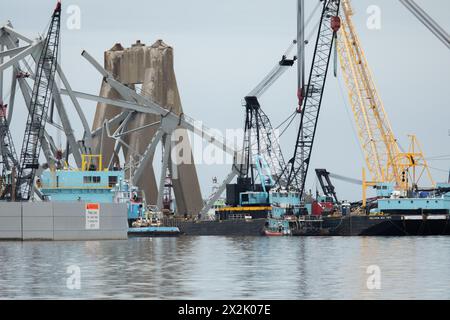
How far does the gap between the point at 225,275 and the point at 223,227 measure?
384 feet

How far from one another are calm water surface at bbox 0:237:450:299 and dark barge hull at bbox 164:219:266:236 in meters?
86.1

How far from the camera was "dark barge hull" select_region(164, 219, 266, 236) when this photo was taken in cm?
17212

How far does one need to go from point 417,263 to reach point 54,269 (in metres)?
23.8

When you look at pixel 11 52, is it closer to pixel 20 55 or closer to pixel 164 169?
pixel 20 55

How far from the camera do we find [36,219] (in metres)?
119

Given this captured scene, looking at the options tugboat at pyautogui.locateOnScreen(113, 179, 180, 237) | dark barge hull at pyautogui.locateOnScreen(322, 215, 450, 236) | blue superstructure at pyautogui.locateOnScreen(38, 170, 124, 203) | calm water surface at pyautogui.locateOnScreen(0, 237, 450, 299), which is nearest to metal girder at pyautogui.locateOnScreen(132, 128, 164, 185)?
tugboat at pyautogui.locateOnScreen(113, 179, 180, 237)

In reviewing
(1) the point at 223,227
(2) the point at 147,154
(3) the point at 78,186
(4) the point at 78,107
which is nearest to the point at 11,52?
(4) the point at 78,107

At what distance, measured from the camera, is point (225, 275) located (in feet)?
193

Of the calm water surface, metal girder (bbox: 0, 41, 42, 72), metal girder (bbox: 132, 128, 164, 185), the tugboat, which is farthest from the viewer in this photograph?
metal girder (bbox: 132, 128, 164, 185)

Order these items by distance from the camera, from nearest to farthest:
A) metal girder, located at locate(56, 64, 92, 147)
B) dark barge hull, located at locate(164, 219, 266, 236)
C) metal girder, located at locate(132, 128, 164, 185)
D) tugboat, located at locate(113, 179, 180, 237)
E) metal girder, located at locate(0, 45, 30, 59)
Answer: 1. tugboat, located at locate(113, 179, 180, 237)
2. metal girder, located at locate(0, 45, 30, 59)
3. metal girder, located at locate(56, 64, 92, 147)
4. dark barge hull, located at locate(164, 219, 266, 236)
5. metal girder, located at locate(132, 128, 164, 185)

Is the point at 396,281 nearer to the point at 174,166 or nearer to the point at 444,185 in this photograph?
the point at 444,185

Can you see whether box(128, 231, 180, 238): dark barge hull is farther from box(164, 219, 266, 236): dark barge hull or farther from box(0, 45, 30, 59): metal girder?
box(0, 45, 30, 59): metal girder

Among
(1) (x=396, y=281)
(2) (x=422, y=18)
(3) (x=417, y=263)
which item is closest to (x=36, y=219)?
(2) (x=422, y=18)

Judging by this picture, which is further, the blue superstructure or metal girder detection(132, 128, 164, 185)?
metal girder detection(132, 128, 164, 185)
